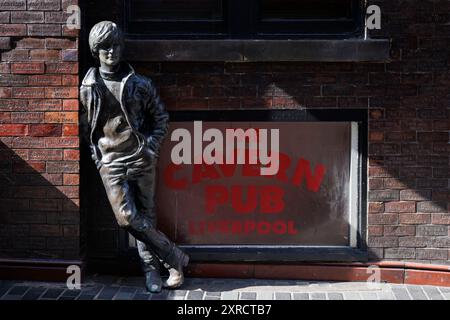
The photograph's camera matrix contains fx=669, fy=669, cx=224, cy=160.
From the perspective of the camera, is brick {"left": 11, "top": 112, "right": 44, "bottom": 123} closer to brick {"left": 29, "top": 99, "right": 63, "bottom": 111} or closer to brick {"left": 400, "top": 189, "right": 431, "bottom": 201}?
brick {"left": 29, "top": 99, "right": 63, "bottom": 111}

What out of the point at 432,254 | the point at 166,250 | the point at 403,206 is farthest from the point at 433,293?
the point at 166,250

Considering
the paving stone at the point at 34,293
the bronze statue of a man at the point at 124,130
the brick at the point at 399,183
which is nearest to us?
the bronze statue of a man at the point at 124,130

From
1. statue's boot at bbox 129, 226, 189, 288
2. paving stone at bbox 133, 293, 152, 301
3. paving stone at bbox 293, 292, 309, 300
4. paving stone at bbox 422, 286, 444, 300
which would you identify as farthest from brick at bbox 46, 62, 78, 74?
paving stone at bbox 422, 286, 444, 300

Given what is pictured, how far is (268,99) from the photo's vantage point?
20.5 ft

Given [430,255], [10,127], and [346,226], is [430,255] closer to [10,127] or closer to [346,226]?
[346,226]

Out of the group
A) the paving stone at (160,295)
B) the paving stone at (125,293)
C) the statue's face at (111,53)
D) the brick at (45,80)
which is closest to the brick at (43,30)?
the brick at (45,80)

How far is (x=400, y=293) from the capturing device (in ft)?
19.6

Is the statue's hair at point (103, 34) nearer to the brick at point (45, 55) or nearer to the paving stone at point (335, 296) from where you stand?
the brick at point (45, 55)

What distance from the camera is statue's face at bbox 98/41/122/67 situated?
5594 millimetres

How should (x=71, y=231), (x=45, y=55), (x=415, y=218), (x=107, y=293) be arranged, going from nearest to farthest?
(x=107, y=293), (x=45, y=55), (x=71, y=231), (x=415, y=218)

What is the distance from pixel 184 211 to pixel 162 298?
3.16ft

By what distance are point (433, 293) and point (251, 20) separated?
2.99 m

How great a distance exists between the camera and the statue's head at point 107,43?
557cm

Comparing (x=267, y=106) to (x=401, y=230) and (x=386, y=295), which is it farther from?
(x=386, y=295)
